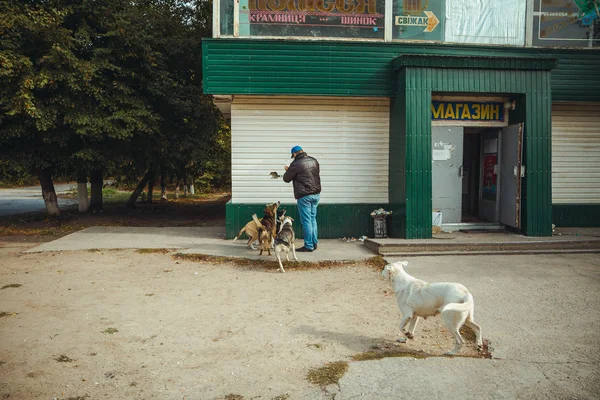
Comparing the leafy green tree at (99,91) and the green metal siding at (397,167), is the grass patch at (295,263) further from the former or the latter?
the leafy green tree at (99,91)

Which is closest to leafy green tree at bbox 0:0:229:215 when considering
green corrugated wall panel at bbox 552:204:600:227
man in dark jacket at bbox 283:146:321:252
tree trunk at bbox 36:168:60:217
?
tree trunk at bbox 36:168:60:217

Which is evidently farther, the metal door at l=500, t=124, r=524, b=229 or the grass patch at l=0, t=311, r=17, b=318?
the metal door at l=500, t=124, r=524, b=229

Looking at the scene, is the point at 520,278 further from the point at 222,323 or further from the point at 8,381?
the point at 8,381

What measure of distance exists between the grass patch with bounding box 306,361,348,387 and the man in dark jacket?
204 inches

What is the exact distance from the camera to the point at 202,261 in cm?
945

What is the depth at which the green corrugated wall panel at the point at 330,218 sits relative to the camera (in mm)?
11445

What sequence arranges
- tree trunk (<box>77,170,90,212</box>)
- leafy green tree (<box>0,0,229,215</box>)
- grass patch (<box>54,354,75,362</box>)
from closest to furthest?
grass patch (<box>54,354,75,362</box>) < leafy green tree (<box>0,0,229,215</box>) < tree trunk (<box>77,170,90,212</box>)

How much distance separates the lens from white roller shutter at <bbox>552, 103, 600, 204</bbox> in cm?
1211

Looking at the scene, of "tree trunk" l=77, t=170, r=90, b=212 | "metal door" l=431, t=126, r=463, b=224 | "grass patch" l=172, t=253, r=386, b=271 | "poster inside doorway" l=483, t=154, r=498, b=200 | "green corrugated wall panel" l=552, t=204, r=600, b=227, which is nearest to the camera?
"grass patch" l=172, t=253, r=386, b=271

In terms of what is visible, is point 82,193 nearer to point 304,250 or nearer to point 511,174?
point 304,250

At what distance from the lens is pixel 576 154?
12.2m

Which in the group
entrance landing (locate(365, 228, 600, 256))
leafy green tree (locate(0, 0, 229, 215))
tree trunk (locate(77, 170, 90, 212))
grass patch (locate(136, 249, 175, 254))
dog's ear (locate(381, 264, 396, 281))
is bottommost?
grass patch (locate(136, 249, 175, 254))

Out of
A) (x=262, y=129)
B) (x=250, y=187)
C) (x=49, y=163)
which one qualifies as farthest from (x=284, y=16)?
(x=49, y=163)

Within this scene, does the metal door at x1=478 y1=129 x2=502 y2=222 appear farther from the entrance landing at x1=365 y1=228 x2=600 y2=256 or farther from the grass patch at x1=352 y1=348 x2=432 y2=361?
the grass patch at x1=352 y1=348 x2=432 y2=361
